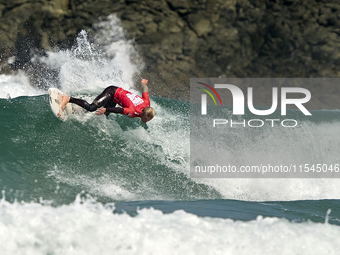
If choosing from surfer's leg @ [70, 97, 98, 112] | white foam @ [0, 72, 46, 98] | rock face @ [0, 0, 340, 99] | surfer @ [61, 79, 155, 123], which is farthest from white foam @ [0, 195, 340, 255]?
rock face @ [0, 0, 340, 99]

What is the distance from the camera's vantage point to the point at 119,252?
110 inches

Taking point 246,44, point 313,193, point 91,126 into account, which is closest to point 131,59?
point 246,44

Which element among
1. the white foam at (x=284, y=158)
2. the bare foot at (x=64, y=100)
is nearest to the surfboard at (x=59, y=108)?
the bare foot at (x=64, y=100)

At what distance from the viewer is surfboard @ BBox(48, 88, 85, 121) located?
16.8 feet

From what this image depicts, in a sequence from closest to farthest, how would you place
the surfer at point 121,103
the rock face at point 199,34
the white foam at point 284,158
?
the surfer at point 121,103
the white foam at point 284,158
the rock face at point 199,34

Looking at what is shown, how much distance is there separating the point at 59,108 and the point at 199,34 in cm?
765

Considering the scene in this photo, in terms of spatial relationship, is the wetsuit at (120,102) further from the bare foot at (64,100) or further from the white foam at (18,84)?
the white foam at (18,84)

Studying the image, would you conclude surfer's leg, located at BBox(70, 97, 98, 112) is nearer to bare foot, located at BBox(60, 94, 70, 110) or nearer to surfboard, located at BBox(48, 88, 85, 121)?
bare foot, located at BBox(60, 94, 70, 110)

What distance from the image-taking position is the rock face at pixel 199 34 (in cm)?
1191

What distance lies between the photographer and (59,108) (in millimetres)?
5328

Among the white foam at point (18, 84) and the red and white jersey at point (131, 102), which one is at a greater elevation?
the white foam at point (18, 84)

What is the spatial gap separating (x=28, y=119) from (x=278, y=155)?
13.1 feet

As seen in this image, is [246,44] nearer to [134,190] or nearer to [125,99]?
[125,99]

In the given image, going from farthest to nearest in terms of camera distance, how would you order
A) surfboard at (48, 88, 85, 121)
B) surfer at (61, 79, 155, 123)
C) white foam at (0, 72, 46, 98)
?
white foam at (0, 72, 46, 98) < surfboard at (48, 88, 85, 121) < surfer at (61, 79, 155, 123)
